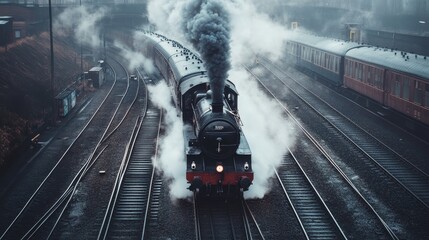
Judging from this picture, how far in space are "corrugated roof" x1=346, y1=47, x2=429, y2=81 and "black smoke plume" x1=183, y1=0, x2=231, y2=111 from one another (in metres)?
10.7

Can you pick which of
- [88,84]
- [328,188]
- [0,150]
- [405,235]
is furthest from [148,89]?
[405,235]

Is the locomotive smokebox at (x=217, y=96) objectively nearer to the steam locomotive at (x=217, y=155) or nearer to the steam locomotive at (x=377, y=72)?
the steam locomotive at (x=217, y=155)

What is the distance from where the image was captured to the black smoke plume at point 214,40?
15773mm

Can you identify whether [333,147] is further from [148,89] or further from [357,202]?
[148,89]

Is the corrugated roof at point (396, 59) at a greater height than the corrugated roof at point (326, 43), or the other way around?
the corrugated roof at point (326, 43)

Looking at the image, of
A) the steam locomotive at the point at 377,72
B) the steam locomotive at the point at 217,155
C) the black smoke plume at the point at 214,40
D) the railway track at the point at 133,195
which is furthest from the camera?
the steam locomotive at the point at 377,72

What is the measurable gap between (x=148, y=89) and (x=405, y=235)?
27624 millimetres

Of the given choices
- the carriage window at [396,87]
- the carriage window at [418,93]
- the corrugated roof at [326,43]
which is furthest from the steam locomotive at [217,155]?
the corrugated roof at [326,43]

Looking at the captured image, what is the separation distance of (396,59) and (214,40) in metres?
14.3

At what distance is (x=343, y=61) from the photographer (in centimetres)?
3428

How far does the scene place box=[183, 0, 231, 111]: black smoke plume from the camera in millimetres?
15773

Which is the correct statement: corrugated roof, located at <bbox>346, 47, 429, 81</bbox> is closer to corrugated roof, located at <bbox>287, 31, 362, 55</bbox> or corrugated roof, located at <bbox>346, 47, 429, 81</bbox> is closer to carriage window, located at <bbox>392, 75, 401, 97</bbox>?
carriage window, located at <bbox>392, 75, 401, 97</bbox>

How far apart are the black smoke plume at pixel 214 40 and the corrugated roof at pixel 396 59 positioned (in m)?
10.7

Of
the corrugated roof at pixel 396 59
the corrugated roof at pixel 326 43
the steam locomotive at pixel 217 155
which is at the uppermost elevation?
the corrugated roof at pixel 326 43
